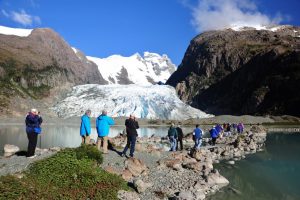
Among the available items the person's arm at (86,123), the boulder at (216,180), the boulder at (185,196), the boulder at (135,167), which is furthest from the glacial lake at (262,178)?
the person's arm at (86,123)

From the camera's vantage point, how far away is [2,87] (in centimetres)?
17188

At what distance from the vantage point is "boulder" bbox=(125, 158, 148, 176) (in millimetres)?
21369

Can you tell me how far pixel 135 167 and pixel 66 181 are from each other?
235 inches

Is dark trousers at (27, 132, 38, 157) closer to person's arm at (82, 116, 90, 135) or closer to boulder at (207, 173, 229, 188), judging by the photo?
person's arm at (82, 116, 90, 135)

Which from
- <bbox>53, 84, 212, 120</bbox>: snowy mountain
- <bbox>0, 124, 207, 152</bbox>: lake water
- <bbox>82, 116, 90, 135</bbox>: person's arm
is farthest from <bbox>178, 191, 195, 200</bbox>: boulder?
<bbox>53, 84, 212, 120</bbox>: snowy mountain

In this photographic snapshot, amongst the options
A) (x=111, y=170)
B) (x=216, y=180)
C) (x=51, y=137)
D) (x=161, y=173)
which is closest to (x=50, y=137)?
(x=51, y=137)

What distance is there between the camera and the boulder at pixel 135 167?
2137 cm

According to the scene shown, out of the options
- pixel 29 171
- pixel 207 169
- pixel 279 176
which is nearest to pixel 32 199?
pixel 29 171

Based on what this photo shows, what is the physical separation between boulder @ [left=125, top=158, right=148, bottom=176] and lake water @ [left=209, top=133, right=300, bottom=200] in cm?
426

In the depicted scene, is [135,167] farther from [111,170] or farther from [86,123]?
[86,123]

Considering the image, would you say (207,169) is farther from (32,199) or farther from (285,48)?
(285,48)

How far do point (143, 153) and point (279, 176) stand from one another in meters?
9.25

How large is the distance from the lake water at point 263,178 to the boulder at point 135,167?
426cm

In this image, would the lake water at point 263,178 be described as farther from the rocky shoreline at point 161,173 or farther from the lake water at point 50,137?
the lake water at point 50,137
